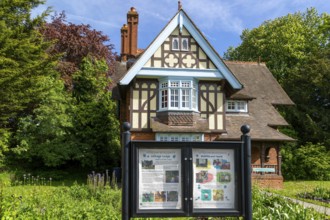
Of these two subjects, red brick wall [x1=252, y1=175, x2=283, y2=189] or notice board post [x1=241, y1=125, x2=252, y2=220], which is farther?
red brick wall [x1=252, y1=175, x2=283, y2=189]

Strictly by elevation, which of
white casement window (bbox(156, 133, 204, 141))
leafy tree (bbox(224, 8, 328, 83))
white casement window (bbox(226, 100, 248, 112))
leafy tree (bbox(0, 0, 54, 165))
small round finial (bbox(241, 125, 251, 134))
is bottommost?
small round finial (bbox(241, 125, 251, 134))

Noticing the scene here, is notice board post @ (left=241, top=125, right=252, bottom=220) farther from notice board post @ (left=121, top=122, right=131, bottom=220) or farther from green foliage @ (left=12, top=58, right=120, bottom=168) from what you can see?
green foliage @ (left=12, top=58, right=120, bottom=168)

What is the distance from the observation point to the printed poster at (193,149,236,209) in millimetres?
5281

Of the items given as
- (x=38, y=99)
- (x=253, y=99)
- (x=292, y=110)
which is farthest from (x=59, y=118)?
(x=292, y=110)

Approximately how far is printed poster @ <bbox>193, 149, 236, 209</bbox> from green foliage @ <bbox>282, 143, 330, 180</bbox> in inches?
826

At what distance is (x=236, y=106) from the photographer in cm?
2373

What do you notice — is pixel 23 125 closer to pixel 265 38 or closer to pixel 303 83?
pixel 303 83

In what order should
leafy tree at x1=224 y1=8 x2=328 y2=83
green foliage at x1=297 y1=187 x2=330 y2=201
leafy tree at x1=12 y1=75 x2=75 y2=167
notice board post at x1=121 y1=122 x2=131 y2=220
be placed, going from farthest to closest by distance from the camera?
leafy tree at x1=224 y1=8 x2=328 y2=83 → leafy tree at x1=12 y1=75 x2=75 y2=167 → green foliage at x1=297 y1=187 x2=330 y2=201 → notice board post at x1=121 y1=122 x2=131 y2=220

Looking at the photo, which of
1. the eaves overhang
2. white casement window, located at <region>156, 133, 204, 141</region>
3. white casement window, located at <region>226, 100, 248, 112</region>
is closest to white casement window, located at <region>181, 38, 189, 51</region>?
the eaves overhang

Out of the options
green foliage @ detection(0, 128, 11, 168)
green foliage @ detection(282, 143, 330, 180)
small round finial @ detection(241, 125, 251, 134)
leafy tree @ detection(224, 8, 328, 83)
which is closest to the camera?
small round finial @ detection(241, 125, 251, 134)

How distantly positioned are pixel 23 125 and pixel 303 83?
74.8ft

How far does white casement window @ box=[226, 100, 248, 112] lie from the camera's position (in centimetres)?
2369

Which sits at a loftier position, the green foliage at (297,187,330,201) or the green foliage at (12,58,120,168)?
the green foliage at (12,58,120,168)

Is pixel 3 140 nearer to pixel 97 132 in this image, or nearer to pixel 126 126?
pixel 97 132
